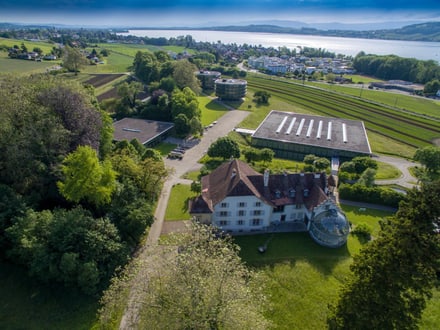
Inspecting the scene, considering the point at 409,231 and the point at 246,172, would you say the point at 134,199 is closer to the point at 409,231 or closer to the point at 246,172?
the point at 246,172

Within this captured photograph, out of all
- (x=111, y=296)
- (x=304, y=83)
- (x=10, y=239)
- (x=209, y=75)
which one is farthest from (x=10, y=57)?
(x=111, y=296)

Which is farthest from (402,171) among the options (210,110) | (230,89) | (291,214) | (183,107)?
(230,89)

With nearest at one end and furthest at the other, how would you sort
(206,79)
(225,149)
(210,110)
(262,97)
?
1. (225,149)
2. (210,110)
3. (262,97)
4. (206,79)

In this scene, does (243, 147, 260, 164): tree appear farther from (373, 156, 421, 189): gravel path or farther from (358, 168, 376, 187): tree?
(373, 156, 421, 189): gravel path

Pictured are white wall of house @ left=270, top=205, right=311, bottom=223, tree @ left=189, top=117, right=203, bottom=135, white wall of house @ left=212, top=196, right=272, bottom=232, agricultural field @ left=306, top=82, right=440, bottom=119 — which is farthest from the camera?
agricultural field @ left=306, top=82, right=440, bottom=119

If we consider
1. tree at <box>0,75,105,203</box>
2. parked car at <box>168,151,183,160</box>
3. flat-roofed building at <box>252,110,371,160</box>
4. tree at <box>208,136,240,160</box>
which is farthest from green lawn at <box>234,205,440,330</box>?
parked car at <box>168,151,183,160</box>

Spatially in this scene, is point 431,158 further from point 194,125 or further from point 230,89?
point 230,89

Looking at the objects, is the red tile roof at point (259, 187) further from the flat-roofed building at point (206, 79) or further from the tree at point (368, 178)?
the flat-roofed building at point (206, 79)
